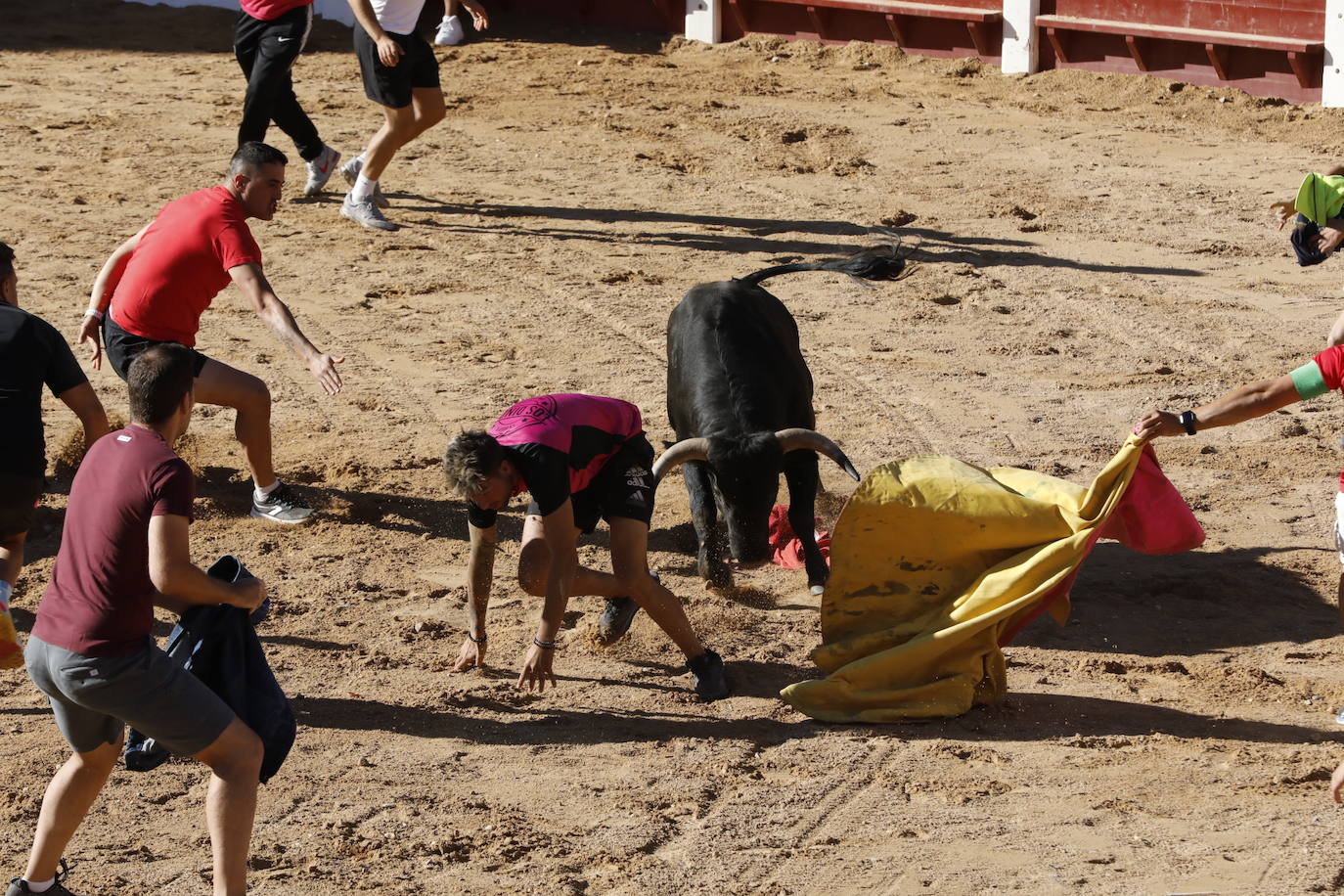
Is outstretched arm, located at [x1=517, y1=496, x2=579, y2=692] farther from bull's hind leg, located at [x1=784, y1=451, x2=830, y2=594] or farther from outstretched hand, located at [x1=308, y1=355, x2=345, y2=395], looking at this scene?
bull's hind leg, located at [x1=784, y1=451, x2=830, y2=594]

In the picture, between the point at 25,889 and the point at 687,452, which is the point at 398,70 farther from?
the point at 25,889

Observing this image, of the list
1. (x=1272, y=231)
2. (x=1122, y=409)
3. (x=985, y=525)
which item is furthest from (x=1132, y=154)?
(x=985, y=525)

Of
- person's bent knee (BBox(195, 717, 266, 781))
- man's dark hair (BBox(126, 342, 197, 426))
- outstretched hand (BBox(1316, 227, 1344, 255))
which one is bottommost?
person's bent knee (BBox(195, 717, 266, 781))

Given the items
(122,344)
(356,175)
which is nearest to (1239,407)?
(122,344)

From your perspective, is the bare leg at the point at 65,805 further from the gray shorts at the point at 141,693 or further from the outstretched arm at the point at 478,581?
the outstretched arm at the point at 478,581

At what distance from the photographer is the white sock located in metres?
10.6

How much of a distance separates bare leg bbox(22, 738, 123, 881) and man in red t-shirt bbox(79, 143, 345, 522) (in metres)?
2.22

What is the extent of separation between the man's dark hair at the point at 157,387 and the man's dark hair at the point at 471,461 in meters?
1.02

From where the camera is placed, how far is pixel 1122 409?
7.86 metres

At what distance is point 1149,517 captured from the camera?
546cm

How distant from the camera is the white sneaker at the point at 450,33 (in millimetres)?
15641

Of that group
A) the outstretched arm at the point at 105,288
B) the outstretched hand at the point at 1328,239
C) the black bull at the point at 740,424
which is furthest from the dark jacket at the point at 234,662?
the outstretched hand at the point at 1328,239

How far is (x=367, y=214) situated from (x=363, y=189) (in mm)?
160

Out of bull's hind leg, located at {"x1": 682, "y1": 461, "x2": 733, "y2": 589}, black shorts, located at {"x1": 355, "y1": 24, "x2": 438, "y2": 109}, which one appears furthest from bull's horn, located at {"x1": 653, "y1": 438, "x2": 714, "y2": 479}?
black shorts, located at {"x1": 355, "y1": 24, "x2": 438, "y2": 109}
